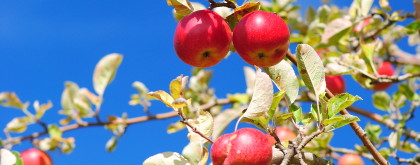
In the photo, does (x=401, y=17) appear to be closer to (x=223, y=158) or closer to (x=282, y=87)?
(x=282, y=87)

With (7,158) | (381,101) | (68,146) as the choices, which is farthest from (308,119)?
(68,146)

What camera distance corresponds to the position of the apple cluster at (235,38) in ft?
3.27

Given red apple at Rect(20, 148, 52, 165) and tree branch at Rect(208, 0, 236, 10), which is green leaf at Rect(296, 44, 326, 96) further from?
red apple at Rect(20, 148, 52, 165)

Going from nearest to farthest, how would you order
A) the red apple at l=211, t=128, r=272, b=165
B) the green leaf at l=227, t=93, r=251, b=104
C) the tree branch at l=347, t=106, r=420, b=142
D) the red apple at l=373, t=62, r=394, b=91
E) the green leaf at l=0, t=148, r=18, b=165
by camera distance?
the red apple at l=211, t=128, r=272, b=165, the green leaf at l=0, t=148, r=18, b=165, the tree branch at l=347, t=106, r=420, b=142, the green leaf at l=227, t=93, r=251, b=104, the red apple at l=373, t=62, r=394, b=91

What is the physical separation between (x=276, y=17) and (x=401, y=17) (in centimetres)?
136

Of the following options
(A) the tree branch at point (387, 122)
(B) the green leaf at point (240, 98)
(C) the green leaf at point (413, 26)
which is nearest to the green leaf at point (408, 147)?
(A) the tree branch at point (387, 122)

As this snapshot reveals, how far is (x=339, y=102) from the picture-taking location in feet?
3.24

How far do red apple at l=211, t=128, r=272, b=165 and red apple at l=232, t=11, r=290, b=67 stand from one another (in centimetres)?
16

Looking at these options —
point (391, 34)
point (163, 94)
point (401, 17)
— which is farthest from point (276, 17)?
point (391, 34)

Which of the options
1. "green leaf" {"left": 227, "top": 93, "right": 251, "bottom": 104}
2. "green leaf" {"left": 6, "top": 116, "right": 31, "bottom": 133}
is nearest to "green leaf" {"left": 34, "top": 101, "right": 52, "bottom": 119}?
"green leaf" {"left": 6, "top": 116, "right": 31, "bottom": 133}

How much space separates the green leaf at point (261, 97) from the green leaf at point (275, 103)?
52mm

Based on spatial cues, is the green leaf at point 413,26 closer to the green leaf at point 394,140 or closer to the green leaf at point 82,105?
the green leaf at point 394,140

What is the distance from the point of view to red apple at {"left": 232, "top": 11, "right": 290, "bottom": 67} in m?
0.99

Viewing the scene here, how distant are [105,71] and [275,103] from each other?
1311mm
